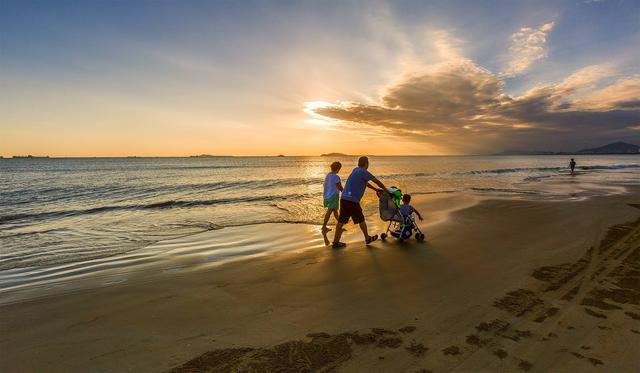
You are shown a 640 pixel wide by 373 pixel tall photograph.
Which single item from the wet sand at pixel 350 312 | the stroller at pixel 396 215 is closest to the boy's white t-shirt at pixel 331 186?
the stroller at pixel 396 215

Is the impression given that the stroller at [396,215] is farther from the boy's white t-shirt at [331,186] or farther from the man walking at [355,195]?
the boy's white t-shirt at [331,186]

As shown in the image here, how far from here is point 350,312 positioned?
4.32 metres

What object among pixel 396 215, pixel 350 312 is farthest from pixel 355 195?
pixel 350 312

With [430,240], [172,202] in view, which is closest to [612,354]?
[430,240]

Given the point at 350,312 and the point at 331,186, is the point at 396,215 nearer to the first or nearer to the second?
the point at 331,186

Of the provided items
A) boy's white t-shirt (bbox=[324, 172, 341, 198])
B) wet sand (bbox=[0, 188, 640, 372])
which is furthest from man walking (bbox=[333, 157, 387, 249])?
boy's white t-shirt (bbox=[324, 172, 341, 198])

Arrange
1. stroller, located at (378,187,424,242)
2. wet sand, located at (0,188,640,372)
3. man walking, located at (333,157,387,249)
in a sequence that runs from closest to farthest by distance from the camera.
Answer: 1. wet sand, located at (0,188,640,372)
2. man walking, located at (333,157,387,249)
3. stroller, located at (378,187,424,242)

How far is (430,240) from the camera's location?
858cm

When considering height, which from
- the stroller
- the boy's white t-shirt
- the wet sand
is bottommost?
the wet sand

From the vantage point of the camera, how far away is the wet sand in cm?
328

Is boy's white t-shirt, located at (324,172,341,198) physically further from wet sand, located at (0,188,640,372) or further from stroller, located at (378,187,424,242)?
wet sand, located at (0,188,640,372)

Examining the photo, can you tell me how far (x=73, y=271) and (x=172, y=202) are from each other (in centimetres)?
1332

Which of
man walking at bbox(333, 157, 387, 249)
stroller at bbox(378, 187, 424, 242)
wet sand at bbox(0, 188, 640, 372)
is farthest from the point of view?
stroller at bbox(378, 187, 424, 242)

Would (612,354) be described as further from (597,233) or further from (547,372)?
(597,233)
